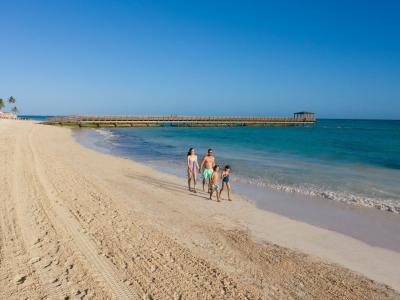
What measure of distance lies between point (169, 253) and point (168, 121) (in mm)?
64970

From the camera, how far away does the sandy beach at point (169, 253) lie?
14.0 ft

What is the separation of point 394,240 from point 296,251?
2.52 m

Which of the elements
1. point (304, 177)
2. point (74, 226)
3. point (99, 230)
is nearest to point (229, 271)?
point (99, 230)

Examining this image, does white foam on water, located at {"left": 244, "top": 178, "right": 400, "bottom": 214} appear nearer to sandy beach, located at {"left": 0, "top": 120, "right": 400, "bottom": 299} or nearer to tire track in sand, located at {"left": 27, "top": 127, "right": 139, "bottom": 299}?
sandy beach, located at {"left": 0, "top": 120, "right": 400, "bottom": 299}

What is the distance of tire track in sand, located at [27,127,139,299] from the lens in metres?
4.19

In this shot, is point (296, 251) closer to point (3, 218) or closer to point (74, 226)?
point (74, 226)

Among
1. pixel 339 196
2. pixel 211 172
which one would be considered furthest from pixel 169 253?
pixel 339 196

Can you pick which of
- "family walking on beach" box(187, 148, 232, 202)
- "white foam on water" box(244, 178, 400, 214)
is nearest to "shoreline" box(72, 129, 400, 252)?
"white foam on water" box(244, 178, 400, 214)

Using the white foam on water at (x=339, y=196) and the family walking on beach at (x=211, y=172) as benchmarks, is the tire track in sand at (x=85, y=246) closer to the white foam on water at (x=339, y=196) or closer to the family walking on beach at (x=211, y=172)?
the family walking on beach at (x=211, y=172)

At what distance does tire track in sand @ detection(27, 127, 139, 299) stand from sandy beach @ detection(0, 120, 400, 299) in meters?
0.02

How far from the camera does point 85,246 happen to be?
543cm

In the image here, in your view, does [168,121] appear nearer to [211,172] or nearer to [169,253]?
[211,172]

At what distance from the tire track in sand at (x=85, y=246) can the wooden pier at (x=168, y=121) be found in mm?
53914

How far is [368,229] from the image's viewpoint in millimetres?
7250
